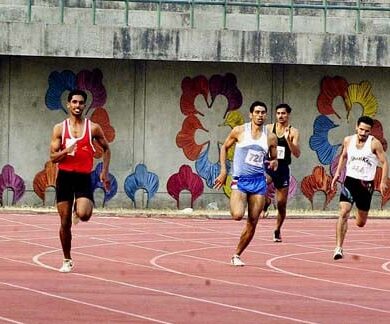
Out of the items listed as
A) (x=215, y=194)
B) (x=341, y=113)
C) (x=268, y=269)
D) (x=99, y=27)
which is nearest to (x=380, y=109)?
(x=341, y=113)

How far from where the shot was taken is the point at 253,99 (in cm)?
3058

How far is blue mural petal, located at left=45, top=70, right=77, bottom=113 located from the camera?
30.0 m

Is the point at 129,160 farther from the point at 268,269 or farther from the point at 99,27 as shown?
the point at 268,269

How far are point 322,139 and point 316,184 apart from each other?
893mm

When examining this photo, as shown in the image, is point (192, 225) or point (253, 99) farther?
point (253, 99)

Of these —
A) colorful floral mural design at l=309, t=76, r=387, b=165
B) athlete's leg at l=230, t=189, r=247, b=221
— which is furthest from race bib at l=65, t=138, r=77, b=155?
colorful floral mural design at l=309, t=76, r=387, b=165

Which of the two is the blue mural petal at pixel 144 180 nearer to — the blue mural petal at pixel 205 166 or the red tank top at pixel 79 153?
the blue mural petal at pixel 205 166

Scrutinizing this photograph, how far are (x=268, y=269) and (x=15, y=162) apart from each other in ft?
A: 43.9

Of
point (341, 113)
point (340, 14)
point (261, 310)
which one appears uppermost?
point (340, 14)

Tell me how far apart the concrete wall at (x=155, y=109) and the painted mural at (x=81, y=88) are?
9cm

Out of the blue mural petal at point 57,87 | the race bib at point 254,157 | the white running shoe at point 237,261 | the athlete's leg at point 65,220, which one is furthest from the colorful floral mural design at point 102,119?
the athlete's leg at point 65,220

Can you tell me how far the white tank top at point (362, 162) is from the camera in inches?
762

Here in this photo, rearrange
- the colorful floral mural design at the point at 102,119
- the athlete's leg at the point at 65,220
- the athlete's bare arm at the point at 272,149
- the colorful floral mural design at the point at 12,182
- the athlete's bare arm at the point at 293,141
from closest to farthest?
the athlete's leg at the point at 65,220 < the athlete's bare arm at the point at 272,149 < the athlete's bare arm at the point at 293,141 < the colorful floral mural design at the point at 12,182 < the colorful floral mural design at the point at 102,119

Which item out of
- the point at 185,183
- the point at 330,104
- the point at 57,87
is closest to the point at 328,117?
the point at 330,104
